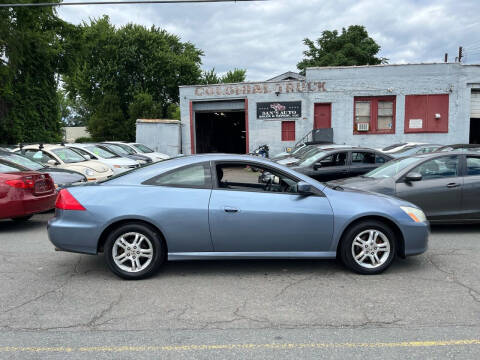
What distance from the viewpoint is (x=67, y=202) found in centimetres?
476

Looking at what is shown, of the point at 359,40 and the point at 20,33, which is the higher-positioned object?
the point at 359,40

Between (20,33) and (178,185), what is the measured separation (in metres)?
21.6

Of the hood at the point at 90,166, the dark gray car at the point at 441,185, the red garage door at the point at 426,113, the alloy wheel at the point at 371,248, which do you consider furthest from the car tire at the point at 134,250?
the red garage door at the point at 426,113

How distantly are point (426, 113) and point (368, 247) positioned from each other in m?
19.8

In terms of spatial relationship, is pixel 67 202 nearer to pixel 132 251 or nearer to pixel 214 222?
pixel 132 251

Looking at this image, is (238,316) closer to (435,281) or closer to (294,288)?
(294,288)

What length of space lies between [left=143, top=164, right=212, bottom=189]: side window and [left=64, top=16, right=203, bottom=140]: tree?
128ft

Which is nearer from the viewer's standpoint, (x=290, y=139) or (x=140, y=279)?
(x=140, y=279)

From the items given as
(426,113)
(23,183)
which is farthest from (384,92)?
(23,183)

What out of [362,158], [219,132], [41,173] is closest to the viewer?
[41,173]

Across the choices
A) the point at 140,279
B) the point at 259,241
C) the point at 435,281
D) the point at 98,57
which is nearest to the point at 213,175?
the point at 259,241

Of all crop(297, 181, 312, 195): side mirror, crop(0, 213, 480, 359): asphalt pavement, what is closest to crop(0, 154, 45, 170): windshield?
crop(0, 213, 480, 359): asphalt pavement

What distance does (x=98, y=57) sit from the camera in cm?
4372

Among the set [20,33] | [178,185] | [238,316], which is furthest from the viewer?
[20,33]
